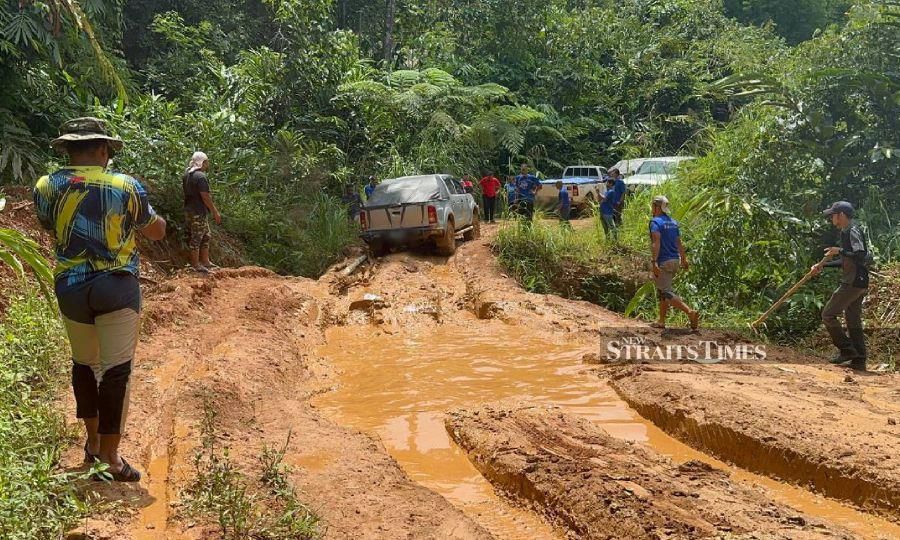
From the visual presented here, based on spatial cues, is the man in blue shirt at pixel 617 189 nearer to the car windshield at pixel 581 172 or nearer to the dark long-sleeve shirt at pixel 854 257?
the dark long-sleeve shirt at pixel 854 257

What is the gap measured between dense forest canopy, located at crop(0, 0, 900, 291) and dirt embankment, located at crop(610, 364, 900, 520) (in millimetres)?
4485

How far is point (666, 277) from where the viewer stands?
8.98 metres

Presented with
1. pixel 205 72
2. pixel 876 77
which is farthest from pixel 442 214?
Answer: pixel 205 72

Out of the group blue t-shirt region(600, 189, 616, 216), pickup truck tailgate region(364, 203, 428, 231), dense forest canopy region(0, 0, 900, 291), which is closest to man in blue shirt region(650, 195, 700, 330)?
dense forest canopy region(0, 0, 900, 291)

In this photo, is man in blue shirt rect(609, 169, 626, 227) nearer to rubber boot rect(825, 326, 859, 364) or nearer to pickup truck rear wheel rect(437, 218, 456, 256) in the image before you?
pickup truck rear wheel rect(437, 218, 456, 256)

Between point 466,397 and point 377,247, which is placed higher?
point 377,247

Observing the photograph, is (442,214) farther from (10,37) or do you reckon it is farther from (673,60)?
(673,60)

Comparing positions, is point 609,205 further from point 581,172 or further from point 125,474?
point 125,474

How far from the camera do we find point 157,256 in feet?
36.6

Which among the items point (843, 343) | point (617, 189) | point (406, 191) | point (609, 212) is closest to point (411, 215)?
point (406, 191)

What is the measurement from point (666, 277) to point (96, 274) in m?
6.95

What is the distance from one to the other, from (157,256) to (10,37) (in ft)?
13.2

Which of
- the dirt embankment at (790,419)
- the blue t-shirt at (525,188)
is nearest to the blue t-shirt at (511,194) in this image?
Answer: the blue t-shirt at (525,188)

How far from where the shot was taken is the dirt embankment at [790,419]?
4398 millimetres
